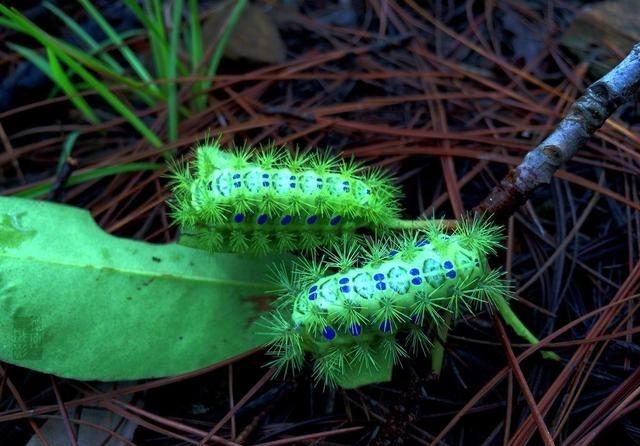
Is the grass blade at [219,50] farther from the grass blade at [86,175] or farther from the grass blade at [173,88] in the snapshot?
the grass blade at [86,175]

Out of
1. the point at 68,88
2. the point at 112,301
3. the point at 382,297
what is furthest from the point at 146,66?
the point at 382,297

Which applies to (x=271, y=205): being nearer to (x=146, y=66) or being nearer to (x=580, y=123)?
(x=580, y=123)

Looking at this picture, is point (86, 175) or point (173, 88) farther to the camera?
point (173, 88)

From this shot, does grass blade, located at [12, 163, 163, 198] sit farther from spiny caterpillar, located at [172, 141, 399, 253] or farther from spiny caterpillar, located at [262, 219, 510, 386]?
spiny caterpillar, located at [262, 219, 510, 386]

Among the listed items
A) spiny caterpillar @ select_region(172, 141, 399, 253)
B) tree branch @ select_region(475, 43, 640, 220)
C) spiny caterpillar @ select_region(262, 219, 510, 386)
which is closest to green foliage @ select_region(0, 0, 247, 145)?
Answer: spiny caterpillar @ select_region(172, 141, 399, 253)

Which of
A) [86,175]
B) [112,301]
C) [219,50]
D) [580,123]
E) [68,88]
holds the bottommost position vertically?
[112,301]
